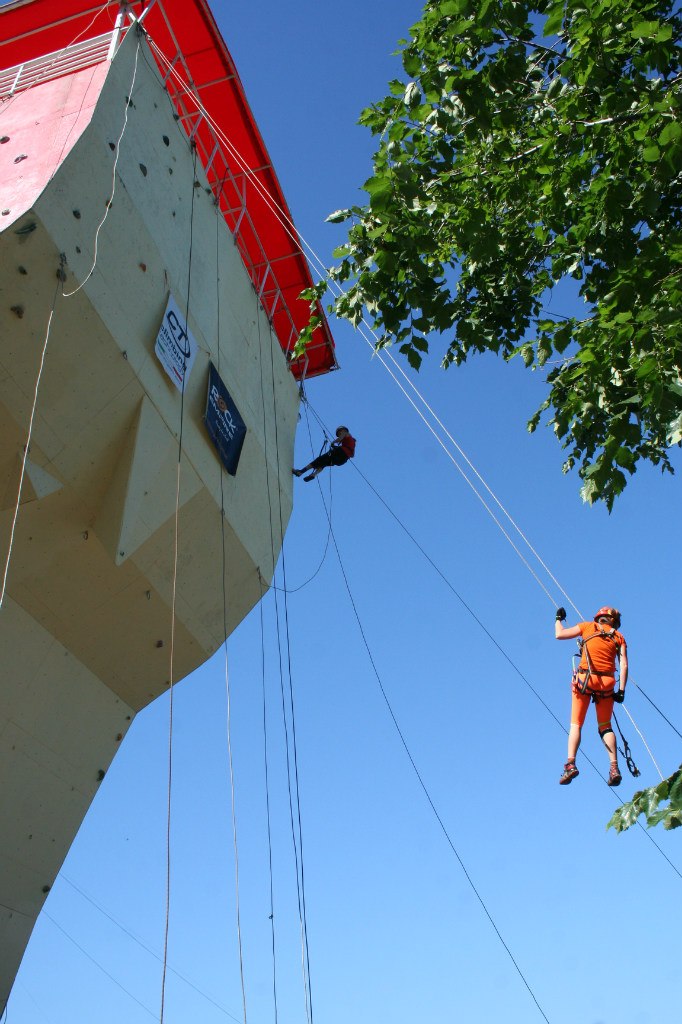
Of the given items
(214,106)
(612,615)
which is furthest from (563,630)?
(214,106)

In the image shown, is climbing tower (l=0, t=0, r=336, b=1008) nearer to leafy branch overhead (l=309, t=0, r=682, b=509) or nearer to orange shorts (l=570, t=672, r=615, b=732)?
leafy branch overhead (l=309, t=0, r=682, b=509)

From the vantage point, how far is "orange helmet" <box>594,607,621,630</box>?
8.27 m

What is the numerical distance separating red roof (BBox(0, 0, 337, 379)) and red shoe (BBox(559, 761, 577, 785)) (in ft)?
19.5

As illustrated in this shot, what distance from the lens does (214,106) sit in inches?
456

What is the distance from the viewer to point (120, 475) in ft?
27.3

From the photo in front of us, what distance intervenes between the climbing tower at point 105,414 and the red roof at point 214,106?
43 millimetres

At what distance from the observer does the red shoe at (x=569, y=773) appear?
778cm

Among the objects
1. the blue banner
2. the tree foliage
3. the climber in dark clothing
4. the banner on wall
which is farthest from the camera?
the climber in dark clothing

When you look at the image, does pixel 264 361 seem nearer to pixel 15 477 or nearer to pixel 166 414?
pixel 166 414

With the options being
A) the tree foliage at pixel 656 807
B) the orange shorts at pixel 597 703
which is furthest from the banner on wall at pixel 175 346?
the tree foliage at pixel 656 807

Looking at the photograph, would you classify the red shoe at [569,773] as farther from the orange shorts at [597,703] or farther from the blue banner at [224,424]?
the blue banner at [224,424]

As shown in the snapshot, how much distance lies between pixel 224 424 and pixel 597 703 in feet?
14.2

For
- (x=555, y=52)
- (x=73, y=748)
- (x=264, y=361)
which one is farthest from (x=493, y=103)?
(x=73, y=748)

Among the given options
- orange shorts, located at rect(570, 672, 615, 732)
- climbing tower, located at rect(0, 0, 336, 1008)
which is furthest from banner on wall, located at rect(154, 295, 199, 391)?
orange shorts, located at rect(570, 672, 615, 732)
